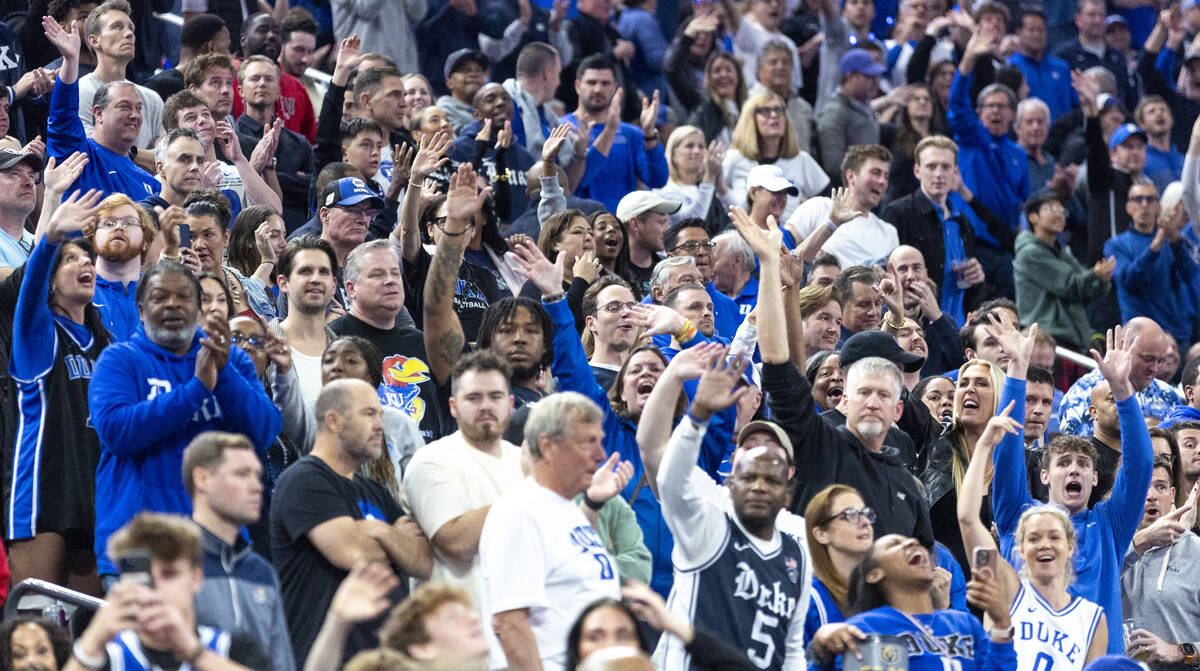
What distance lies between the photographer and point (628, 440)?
7266mm

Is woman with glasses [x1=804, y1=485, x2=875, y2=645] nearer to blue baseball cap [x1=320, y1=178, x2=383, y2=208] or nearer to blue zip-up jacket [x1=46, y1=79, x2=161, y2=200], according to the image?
blue baseball cap [x1=320, y1=178, x2=383, y2=208]

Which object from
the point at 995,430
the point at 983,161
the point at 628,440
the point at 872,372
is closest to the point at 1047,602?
the point at 995,430

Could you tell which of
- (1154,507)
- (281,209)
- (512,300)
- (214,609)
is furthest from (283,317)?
(1154,507)

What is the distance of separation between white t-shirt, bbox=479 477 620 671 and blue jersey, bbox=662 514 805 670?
39 cm

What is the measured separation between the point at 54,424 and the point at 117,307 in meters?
0.66

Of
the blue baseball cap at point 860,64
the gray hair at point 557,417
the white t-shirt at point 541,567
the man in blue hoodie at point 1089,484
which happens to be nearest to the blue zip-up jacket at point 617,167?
the blue baseball cap at point 860,64

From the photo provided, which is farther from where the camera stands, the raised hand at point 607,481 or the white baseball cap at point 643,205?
the white baseball cap at point 643,205

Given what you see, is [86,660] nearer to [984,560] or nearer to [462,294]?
[984,560]

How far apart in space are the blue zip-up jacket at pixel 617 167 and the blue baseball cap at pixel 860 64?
2.55 m

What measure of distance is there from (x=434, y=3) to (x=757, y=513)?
8918 mm

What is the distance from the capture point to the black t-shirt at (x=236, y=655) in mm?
5129

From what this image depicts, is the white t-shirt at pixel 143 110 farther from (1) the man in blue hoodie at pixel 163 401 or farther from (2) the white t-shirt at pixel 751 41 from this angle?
(2) the white t-shirt at pixel 751 41

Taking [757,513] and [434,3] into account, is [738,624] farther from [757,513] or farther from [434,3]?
[434,3]

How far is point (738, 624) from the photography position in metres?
5.98
